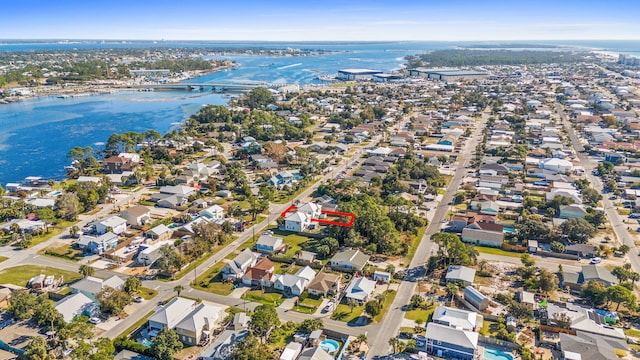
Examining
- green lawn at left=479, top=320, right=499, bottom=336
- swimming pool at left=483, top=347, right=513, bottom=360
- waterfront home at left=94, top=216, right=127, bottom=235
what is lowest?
green lawn at left=479, top=320, right=499, bottom=336

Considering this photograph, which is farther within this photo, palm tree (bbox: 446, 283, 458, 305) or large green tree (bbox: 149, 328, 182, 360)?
palm tree (bbox: 446, 283, 458, 305)

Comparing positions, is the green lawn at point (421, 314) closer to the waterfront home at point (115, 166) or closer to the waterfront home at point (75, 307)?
the waterfront home at point (75, 307)

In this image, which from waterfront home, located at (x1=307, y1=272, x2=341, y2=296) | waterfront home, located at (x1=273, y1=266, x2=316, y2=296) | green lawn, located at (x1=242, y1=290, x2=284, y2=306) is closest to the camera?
green lawn, located at (x1=242, y1=290, x2=284, y2=306)

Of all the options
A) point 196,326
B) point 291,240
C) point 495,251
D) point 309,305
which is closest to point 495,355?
point 309,305

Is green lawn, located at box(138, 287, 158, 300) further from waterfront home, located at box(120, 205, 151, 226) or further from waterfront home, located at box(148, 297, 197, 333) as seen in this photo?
waterfront home, located at box(120, 205, 151, 226)

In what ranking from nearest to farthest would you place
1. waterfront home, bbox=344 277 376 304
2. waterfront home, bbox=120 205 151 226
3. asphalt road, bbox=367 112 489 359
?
1. asphalt road, bbox=367 112 489 359
2. waterfront home, bbox=344 277 376 304
3. waterfront home, bbox=120 205 151 226

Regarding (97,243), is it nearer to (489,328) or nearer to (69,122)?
(489,328)

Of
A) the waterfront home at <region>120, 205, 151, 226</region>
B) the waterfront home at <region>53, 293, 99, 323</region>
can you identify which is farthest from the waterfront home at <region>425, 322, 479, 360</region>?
the waterfront home at <region>120, 205, 151, 226</region>

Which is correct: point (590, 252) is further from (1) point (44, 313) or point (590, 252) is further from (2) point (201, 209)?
(1) point (44, 313)
